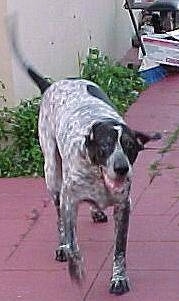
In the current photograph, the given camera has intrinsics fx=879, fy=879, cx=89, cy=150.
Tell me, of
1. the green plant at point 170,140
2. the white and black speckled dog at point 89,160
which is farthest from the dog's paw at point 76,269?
the green plant at point 170,140

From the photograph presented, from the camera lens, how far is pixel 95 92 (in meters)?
5.78

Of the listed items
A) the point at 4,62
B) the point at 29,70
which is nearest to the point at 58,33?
the point at 4,62

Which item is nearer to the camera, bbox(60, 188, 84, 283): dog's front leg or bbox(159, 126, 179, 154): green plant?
bbox(60, 188, 84, 283): dog's front leg

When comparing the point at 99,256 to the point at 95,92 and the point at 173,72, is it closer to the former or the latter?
the point at 95,92

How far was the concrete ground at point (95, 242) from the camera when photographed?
17.5 ft

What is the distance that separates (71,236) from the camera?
510cm

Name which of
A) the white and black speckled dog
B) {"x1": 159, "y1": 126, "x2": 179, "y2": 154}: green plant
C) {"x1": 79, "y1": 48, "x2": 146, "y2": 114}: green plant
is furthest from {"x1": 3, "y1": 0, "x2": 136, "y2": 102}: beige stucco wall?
the white and black speckled dog

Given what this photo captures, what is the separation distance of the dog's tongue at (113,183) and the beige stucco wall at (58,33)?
10.9 ft

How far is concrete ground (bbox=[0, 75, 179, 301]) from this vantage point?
5.32m

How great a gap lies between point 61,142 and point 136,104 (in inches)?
207

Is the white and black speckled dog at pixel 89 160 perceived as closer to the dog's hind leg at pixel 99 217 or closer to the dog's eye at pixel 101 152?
the dog's eye at pixel 101 152

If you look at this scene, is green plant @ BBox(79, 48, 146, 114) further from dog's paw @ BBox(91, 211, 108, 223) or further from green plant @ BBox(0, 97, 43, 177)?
dog's paw @ BBox(91, 211, 108, 223)

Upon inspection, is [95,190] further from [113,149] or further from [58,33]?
[58,33]

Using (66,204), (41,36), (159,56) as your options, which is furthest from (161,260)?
(159,56)
